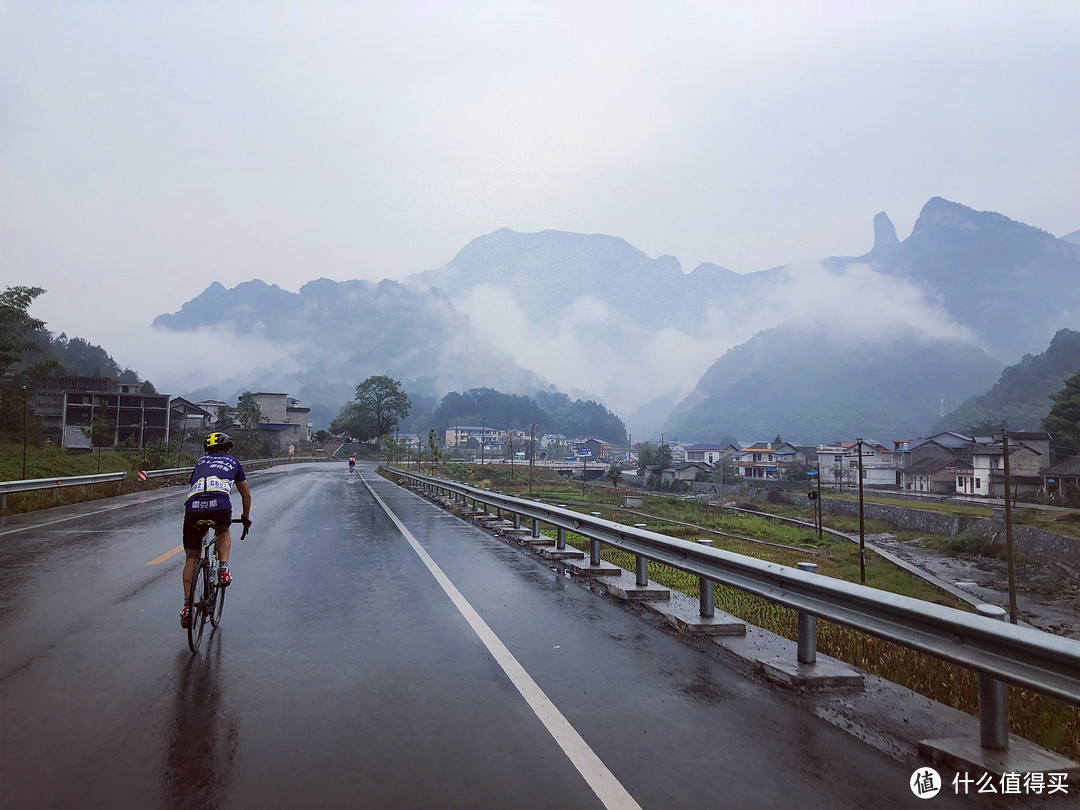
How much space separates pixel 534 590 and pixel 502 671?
148 inches

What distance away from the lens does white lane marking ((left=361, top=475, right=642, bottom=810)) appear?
3.69 meters

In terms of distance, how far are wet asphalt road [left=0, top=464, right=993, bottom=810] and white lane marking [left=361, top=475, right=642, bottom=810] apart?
0.03m

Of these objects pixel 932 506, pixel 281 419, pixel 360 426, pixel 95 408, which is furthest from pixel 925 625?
pixel 360 426

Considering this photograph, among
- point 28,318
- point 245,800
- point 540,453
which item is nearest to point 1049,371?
point 540,453

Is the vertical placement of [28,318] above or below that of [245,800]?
above

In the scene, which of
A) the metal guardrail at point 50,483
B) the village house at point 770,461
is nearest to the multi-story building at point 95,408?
the metal guardrail at point 50,483

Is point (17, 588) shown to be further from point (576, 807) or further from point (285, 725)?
point (576, 807)

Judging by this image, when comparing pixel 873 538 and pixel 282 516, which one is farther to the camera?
pixel 873 538

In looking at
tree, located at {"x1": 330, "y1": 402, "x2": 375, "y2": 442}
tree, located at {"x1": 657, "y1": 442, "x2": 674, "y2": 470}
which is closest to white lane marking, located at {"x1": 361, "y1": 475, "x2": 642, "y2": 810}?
tree, located at {"x1": 657, "y1": 442, "x2": 674, "y2": 470}

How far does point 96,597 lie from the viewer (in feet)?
28.0

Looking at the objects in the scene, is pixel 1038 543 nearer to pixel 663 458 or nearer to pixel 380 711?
pixel 380 711

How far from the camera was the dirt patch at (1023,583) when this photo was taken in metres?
34.5

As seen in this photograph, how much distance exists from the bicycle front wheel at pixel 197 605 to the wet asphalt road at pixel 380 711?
0.15 metres

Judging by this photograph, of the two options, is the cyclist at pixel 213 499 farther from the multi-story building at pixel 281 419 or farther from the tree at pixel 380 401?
the tree at pixel 380 401
